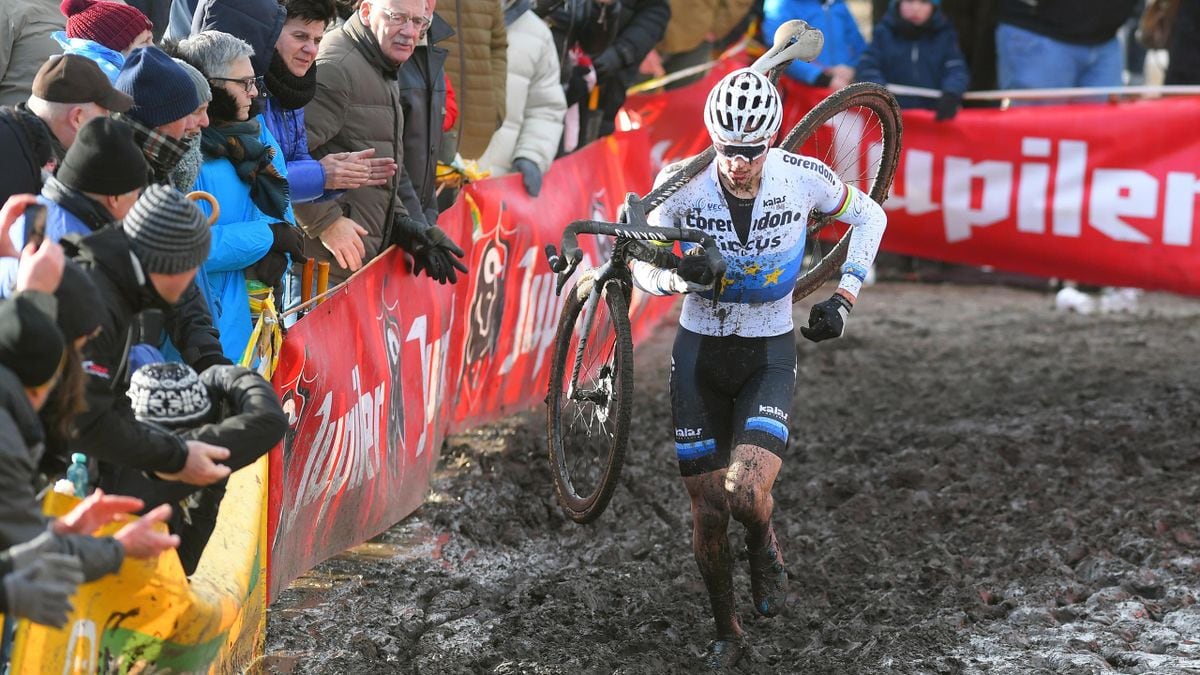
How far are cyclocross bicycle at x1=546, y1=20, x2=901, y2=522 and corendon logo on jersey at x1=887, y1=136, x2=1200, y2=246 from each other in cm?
537

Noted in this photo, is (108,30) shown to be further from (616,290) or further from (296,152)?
(616,290)

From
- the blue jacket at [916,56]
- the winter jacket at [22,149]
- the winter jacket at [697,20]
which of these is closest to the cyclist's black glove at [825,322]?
the winter jacket at [22,149]

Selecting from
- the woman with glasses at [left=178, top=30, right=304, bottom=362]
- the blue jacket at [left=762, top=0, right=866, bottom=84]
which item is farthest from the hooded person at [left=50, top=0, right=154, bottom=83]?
the blue jacket at [left=762, top=0, right=866, bottom=84]

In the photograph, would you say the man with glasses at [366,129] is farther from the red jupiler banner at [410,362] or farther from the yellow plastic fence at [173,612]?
the yellow plastic fence at [173,612]

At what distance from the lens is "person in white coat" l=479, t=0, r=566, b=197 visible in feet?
32.0

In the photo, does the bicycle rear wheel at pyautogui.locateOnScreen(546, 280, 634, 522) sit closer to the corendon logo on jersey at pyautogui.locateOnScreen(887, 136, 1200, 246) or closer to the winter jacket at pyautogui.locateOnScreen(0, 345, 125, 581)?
the winter jacket at pyautogui.locateOnScreen(0, 345, 125, 581)

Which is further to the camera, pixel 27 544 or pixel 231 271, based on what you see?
pixel 231 271

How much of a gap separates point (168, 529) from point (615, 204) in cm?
726

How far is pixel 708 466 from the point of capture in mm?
6758

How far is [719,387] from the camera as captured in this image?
22.5 feet

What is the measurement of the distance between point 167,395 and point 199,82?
1.39 metres

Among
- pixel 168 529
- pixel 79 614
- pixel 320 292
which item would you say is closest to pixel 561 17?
pixel 320 292

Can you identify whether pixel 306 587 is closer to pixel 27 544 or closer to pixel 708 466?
pixel 708 466

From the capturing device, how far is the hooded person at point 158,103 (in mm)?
5336
